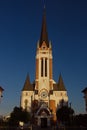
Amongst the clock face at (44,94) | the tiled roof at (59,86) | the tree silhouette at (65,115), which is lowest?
the tree silhouette at (65,115)

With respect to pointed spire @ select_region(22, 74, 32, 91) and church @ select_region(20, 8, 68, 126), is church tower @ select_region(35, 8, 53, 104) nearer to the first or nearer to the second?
church @ select_region(20, 8, 68, 126)

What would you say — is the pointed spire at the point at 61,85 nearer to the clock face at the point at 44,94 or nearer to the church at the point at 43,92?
the church at the point at 43,92

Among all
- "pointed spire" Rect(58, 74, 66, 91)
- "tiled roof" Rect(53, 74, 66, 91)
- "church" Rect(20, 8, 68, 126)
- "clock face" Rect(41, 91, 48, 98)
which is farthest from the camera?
"pointed spire" Rect(58, 74, 66, 91)

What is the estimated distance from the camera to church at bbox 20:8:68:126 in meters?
82.2

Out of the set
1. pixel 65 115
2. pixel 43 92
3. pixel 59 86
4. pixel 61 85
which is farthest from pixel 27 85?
pixel 65 115

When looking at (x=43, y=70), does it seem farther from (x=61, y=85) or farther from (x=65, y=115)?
(x=65, y=115)

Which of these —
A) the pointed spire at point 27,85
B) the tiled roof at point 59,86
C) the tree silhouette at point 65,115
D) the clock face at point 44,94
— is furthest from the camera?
the tiled roof at point 59,86

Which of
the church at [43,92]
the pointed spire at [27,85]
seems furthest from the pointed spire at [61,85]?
the pointed spire at [27,85]

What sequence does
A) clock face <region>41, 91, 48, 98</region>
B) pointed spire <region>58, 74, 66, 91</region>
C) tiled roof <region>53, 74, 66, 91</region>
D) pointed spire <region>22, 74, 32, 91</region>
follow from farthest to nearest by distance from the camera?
pointed spire <region>58, 74, 66, 91</region> → tiled roof <region>53, 74, 66, 91</region> → pointed spire <region>22, 74, 32, 91</region> → clock face <region>41, 91, 48, 98</region>

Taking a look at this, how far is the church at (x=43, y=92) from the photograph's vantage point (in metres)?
82.2

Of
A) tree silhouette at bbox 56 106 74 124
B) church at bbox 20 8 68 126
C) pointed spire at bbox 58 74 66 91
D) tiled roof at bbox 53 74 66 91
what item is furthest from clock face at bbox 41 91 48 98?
tree silhouette at bbox 56 106 74 124

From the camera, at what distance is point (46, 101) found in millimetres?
85000

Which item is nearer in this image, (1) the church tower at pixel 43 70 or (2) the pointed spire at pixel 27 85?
(1) the church tower at pixel 43 70

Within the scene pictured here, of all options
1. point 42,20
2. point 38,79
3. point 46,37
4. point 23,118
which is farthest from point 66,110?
point 42,20
